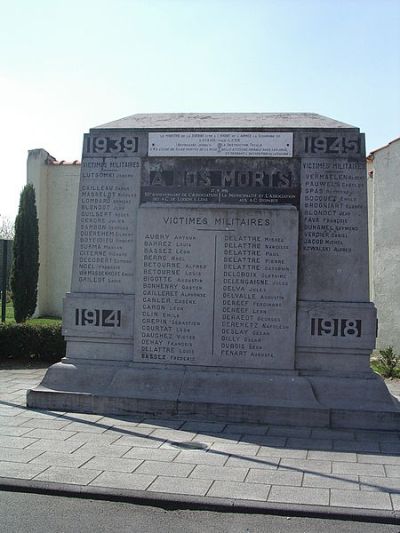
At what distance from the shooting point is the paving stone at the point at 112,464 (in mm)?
6059

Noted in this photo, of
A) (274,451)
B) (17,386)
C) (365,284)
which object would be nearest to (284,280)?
(365,284)

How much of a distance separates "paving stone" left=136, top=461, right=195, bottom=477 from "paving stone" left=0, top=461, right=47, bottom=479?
964 millimetres

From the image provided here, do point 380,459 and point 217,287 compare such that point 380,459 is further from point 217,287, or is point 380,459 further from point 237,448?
point 217,287

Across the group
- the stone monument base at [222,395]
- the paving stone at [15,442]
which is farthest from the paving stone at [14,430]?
the stone monument base at [222,395]

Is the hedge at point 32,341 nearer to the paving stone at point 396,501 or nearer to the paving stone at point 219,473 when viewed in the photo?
the paving stone at point 219,473

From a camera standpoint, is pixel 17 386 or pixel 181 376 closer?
pixel 181 376

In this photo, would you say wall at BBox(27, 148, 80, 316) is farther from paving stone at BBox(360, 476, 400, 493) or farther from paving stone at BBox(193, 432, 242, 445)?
paving stone at BBox(360, 476, 400, 493)

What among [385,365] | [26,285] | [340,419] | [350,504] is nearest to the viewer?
[350,504]

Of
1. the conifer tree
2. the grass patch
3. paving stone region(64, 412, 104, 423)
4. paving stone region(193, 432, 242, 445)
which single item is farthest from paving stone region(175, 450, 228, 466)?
the conifer tree

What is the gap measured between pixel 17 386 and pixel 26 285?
327 inches

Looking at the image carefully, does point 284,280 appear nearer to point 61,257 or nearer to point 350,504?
point 350,504

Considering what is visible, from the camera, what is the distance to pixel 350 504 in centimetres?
521

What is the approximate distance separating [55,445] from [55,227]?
14.2 metres

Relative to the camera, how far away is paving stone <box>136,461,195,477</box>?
5953mm
